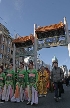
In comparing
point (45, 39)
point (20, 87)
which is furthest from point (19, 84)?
point (45, 39)

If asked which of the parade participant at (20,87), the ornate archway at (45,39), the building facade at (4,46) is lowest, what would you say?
the parade participant at (20,87)

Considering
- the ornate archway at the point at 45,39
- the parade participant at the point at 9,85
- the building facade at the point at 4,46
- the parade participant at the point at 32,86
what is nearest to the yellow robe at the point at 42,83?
the parade participant at the point at 9,85

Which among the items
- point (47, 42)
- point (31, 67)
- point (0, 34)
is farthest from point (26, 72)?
point (0, 34)

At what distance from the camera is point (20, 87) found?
6.08 meters

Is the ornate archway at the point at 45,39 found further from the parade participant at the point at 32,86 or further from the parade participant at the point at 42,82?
the parade participant at the point at 32,86

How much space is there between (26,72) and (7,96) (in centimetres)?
117

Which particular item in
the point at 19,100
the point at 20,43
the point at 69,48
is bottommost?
the point at 19,100

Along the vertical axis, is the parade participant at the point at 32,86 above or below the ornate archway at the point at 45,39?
below

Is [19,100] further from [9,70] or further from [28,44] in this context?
[28,44]

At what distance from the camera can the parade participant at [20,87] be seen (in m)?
5.96

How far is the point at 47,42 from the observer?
14.2 meters

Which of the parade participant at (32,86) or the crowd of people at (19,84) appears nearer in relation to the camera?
the parade participant at (32,86)

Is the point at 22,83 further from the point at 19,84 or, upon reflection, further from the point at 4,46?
the point at 4,46

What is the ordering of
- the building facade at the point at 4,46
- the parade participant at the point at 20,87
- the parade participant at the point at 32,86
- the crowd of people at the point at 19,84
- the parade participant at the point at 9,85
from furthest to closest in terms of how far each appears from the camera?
1. the building facade at the point at 4,46
2. the parade participant at the point at 9,85
3. the parade participant at the point at 20,87
4. the crowd of people at the point at 19,84
5. the parade participant at the point at 32,86
